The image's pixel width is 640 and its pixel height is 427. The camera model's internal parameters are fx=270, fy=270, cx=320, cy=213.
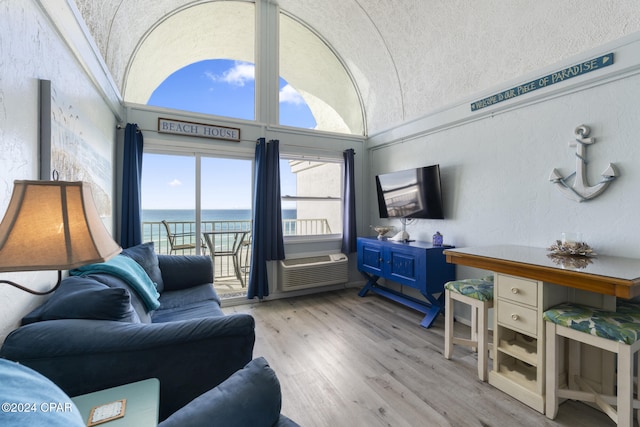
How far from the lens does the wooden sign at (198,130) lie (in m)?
3.21

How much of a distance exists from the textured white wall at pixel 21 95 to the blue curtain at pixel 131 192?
1.52 metres

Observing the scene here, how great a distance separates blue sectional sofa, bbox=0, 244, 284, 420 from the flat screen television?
99.4 inches

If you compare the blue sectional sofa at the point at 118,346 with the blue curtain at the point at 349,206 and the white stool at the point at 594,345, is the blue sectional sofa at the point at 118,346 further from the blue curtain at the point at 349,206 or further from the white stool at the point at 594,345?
the blue curtain at the point at 349,206

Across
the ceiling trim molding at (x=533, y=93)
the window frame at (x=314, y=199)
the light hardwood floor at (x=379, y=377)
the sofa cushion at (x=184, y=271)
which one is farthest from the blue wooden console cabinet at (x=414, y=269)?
the sofa cushion at (x=184, y=271)

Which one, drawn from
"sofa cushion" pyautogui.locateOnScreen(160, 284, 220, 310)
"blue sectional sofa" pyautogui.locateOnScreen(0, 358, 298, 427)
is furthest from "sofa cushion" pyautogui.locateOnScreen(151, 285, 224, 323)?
"blue sectional sofa" pyautogui.locateOnScreen(0, 358, 298, 427)

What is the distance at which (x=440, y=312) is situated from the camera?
291 cm

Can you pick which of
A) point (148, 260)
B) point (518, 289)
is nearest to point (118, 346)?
point (148, 260)

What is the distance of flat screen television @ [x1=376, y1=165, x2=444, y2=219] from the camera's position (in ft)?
10.0

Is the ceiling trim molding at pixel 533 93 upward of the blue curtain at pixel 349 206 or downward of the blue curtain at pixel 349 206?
upward

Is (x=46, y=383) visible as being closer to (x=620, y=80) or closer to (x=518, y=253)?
(x=518, y=253)

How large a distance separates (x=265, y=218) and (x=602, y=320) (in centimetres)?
315

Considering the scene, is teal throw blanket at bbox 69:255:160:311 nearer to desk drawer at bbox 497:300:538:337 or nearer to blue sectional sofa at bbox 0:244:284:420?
blue sectional sofa at bbox 0:244:284:420

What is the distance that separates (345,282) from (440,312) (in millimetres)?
1545

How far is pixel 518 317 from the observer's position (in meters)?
1.78
